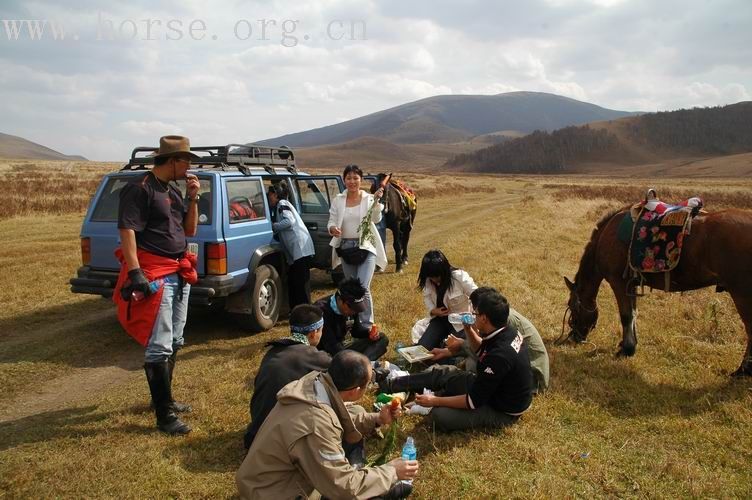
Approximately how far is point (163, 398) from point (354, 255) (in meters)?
2.56

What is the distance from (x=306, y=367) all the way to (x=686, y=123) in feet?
510

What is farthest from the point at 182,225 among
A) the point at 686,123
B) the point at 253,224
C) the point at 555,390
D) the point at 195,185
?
the point at 686,123

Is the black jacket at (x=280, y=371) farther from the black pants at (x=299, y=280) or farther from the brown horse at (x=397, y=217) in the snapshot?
the brown horse at (x=397, y=217)

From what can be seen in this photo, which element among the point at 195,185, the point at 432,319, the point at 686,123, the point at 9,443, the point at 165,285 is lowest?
the point at 9,443

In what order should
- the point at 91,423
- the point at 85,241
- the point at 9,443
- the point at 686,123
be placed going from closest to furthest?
the point at 9,443 → the point at 91,423 → the point at 85,241 → the point at 686,123

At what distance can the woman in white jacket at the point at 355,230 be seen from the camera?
5.89 metres

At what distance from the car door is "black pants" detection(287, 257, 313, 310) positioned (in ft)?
5.17

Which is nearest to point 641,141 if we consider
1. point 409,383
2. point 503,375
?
point 409,383

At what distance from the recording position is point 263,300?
6.67m

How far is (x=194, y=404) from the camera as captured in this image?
4645 mm

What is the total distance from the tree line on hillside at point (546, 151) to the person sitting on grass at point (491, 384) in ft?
392

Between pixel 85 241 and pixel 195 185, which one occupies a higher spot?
→ pixel 195 185

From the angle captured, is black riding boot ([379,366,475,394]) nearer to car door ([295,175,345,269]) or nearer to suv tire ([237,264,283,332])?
suv tire ([237,264,283,332])

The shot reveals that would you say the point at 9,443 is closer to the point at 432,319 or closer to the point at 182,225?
the point at 182,225
